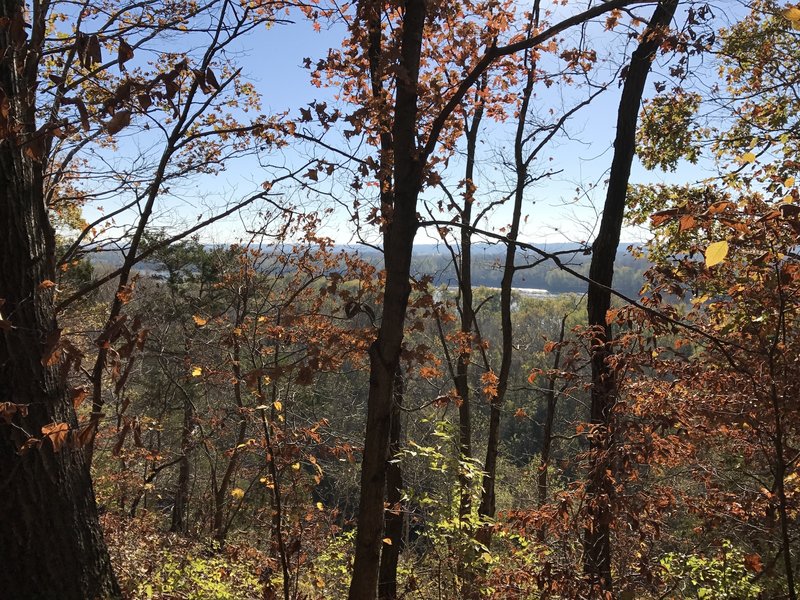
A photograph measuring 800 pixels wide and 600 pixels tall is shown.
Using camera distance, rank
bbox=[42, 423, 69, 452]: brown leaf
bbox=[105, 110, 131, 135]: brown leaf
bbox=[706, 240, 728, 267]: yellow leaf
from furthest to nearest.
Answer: bbox=[42, 423, 69, 452]: brown leaf
bbox=[105, 110, 131, 135]: brown leaf
bbox=[706, 240, 728, 267]: yellow leaf

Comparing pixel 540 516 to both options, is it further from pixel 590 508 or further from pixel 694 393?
pixel 694 393

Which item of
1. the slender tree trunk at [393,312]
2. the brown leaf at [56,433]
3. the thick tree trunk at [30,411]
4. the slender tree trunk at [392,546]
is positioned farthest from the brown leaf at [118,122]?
the slender tree trunk at [392,546]

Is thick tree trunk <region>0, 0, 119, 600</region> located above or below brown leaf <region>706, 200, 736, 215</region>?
below

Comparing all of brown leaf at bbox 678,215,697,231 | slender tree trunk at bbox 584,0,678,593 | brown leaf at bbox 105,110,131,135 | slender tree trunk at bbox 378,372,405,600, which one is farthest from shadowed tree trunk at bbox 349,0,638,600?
slender tree trunk at bbox 378,372,405,600

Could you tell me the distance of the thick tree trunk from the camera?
2.54 metres

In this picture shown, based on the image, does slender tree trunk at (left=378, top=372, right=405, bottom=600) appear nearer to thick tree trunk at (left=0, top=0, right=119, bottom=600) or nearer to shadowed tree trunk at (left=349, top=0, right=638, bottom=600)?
shadowed tree trunk at (left=349, top=0, right=638, bottom=600)

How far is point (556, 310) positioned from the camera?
52.5 meters

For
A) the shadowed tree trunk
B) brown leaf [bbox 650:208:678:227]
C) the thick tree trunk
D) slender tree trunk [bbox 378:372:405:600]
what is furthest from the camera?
slender tree trunk [bbox 378:372:405:600]

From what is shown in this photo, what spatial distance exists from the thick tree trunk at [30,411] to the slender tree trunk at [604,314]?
2991 mm

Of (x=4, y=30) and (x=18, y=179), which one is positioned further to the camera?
(x=18, y=179)

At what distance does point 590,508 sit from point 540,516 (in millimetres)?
400

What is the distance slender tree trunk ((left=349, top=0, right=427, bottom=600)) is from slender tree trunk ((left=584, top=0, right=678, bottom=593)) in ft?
4.01

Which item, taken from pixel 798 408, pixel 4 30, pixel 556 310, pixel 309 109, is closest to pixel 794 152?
pixel 798 408

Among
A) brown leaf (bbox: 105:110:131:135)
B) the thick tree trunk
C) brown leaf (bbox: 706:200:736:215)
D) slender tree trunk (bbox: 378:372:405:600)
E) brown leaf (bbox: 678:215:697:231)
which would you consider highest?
brown leaf (bbox: 105:110:131:135)
